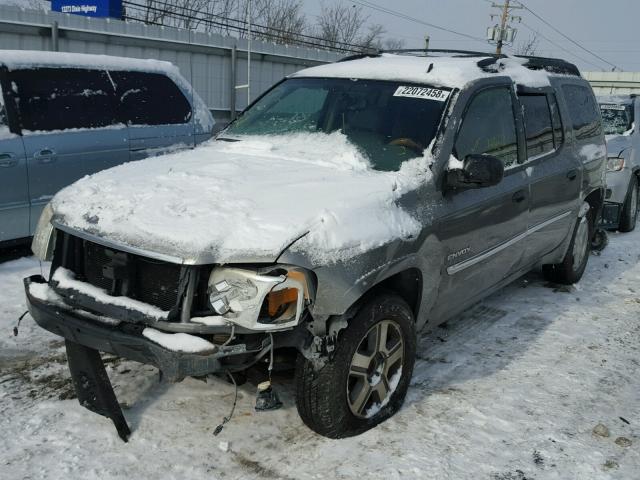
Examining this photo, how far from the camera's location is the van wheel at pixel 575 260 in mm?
5789

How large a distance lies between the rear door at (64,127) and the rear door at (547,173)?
395 cm

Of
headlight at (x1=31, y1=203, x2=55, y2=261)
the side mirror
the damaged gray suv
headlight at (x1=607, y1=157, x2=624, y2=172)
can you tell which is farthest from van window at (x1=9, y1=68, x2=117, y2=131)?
headlight at (x1=607, y1=157, x2=624, y2=172)

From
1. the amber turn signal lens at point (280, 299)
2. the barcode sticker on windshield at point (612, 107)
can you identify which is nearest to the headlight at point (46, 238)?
the amber turn signal lens at point (280, 299)

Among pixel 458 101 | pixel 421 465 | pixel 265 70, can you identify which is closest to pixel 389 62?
pixel 458 101

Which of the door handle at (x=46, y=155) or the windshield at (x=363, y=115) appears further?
the door handle at (x=46, y=155)

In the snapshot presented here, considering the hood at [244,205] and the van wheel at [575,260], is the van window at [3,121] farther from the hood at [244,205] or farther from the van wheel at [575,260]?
the van wheel at [575,260]

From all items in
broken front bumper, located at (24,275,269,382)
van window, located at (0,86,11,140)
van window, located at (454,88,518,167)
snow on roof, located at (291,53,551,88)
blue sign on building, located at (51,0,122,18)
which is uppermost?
blue sign on building, located at (51,0,122,18)

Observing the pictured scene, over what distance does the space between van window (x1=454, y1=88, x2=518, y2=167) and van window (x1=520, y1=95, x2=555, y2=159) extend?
9.6 inches

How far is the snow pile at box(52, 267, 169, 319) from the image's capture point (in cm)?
276

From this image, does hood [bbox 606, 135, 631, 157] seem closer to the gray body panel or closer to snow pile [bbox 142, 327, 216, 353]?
the gray body panel

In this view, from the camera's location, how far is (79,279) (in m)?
3.10

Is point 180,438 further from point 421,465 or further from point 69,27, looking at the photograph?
point 69,27

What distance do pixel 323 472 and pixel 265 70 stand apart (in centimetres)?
1440

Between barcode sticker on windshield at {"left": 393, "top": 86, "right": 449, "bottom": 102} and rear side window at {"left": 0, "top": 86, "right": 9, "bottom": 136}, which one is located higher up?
barcode sticker on windshield at {"left": 393, "top": 86, "right": 449, "bottom": 102}
